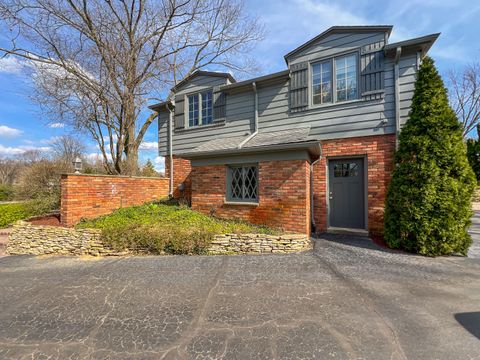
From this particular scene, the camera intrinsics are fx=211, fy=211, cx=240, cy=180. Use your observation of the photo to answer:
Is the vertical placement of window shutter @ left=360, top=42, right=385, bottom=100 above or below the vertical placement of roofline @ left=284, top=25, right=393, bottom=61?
below

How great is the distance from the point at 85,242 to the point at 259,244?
434cm

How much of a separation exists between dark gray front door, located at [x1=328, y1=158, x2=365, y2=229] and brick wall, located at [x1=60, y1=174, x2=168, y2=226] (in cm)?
A: 679

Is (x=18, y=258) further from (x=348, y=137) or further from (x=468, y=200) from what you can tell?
(x=468, y=200)

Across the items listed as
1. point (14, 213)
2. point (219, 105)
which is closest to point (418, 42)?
point (219, 105)

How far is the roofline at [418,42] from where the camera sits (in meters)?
5.16

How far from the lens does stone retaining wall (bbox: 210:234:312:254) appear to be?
16.1 feet

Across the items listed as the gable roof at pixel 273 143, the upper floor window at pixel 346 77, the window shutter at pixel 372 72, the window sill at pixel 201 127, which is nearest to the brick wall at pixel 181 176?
the window sill at pixel 201 127

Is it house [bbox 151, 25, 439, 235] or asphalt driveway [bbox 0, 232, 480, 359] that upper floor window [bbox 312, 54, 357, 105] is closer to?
house [bbox 151, 25, 439, 235]

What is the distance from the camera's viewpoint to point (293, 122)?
23.0 ft

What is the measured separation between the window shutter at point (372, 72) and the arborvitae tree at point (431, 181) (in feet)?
3.44

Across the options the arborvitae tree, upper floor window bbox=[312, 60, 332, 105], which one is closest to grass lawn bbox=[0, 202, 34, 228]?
upper floor window bbox=[312, 60, 332, 105]

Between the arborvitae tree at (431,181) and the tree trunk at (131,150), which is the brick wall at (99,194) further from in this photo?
the arborvitae tree at (431,181)

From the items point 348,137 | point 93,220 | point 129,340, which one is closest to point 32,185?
point 93,220

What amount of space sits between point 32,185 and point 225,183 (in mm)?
7756
